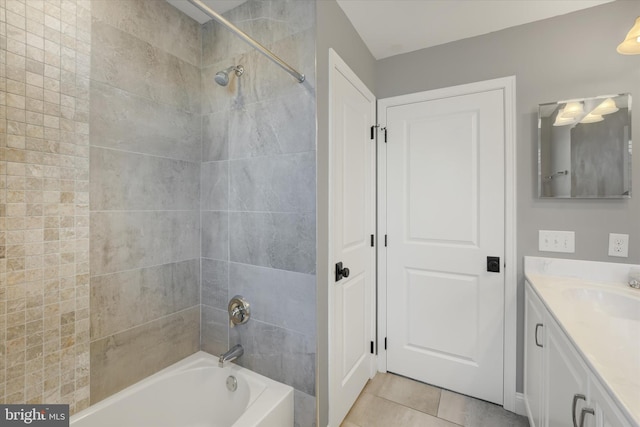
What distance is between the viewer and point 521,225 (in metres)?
1.78

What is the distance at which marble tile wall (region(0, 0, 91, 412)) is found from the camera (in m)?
1.08

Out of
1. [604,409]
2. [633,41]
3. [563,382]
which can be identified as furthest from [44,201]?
[633,41]

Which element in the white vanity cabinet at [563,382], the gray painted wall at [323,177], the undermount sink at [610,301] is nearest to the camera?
the white vanity cabinet at [563,382]

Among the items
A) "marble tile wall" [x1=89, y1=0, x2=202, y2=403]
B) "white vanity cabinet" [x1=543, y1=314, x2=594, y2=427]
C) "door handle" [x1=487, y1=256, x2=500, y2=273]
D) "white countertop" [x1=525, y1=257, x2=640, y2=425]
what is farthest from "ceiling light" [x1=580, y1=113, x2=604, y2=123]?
"marble tile wall" [x1=89, y1=0, x2=202, y2=403]

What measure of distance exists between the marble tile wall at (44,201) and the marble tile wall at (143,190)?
6cm

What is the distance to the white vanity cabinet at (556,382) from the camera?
0.76 metres

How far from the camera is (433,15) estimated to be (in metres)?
1.72

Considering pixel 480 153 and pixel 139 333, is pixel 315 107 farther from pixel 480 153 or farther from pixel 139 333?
pixel 139 333

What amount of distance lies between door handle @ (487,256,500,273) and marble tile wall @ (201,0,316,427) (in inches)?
48.0

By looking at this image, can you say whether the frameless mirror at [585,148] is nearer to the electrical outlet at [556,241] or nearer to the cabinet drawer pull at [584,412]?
the electrical outlet at [556,241]

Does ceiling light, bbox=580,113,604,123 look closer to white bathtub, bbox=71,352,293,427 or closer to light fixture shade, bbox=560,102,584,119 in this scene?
light fixture shade, bbox=560,102,584,119

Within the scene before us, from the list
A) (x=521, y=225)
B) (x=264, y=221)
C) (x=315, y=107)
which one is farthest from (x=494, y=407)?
(x=315, y=107)

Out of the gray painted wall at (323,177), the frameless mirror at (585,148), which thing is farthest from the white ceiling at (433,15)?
the frameless mirror at (585,148)

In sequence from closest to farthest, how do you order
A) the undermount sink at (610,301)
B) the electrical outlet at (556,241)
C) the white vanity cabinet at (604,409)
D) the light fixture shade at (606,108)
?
the white vanity cabinet at (604,409) < the undermount sink at (610,301) < the light fixture shade at (606,108) < the electrical outlet at (556,241)
